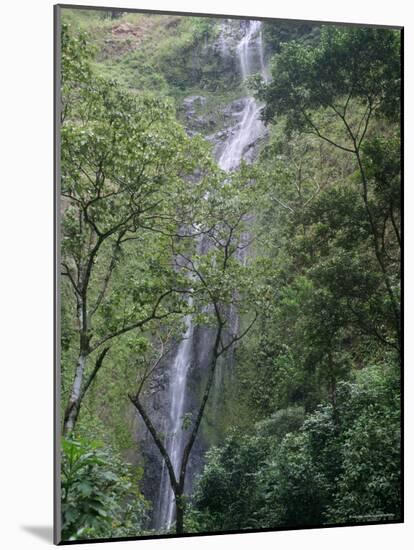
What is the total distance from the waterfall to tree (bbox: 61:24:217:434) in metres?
0.21

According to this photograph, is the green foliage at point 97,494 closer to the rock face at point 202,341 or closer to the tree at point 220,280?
the rock face at point 202,341

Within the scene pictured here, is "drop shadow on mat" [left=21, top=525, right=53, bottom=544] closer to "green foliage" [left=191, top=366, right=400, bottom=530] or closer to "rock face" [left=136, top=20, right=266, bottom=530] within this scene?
"rock face" [left=136, top=20, right=266, bottom=530]

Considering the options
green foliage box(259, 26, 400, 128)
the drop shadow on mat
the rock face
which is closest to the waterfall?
the rock face

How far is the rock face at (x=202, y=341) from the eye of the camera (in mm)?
7504

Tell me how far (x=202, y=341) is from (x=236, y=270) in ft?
1.91

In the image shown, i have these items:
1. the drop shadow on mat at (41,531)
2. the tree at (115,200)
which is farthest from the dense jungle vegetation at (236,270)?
the drop shadow on mat at (41,531)

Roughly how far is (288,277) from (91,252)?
152cm

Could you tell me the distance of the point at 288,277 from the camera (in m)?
7.89

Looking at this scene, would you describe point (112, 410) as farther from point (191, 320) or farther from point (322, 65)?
point (322, 65)

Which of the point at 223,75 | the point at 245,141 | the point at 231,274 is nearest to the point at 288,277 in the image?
the point at 231,274

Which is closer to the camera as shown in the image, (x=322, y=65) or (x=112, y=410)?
(x=112, y=410)

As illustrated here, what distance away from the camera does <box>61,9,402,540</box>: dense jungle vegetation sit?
734cm

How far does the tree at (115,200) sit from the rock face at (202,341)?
0.59ft

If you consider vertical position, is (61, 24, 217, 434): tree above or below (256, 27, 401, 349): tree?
below
